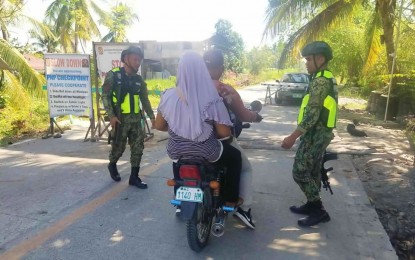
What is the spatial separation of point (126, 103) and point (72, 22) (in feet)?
73.6

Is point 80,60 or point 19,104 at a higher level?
point 80,60

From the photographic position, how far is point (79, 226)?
12.4ft

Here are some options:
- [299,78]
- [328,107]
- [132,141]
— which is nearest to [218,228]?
[328,107]

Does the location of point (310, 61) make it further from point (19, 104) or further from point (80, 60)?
point (19, 104)

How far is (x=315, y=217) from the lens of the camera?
154 inches

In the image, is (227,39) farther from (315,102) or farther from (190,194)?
(190,194)

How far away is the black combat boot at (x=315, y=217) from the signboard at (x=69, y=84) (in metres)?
5.81

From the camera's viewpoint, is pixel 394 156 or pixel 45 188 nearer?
pixel 45 188

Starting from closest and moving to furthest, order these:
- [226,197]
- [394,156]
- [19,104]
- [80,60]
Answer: [226,197], [394,156], [80,60], [19,104]

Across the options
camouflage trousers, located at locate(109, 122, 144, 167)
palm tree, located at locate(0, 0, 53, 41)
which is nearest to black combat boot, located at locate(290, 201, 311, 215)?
camouflage trousers, located at locate(109, 122, 144, 167)

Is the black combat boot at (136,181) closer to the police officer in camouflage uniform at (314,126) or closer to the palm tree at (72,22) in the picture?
the police officer in camouflage uniform at (314,126)

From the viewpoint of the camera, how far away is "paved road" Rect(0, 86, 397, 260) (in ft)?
10.9

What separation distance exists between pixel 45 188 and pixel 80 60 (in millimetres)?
3824

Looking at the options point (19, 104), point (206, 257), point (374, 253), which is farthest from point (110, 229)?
point (19, 104)
